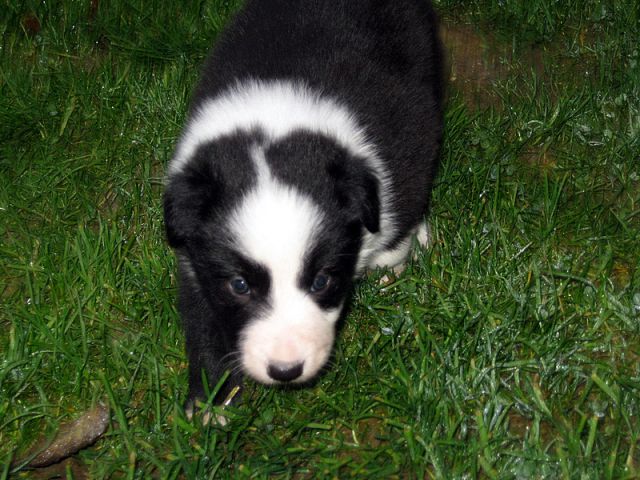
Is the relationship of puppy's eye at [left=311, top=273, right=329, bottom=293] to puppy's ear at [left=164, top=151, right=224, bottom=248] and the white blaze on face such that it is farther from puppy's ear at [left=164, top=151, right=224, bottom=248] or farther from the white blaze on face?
puppy's ear at [left=164, top=151, right=224, bottom=248]

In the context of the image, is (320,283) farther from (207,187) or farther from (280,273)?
(207,187)

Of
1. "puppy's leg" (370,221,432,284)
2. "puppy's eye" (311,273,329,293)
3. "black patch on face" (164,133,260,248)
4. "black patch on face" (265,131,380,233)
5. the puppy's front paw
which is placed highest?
"black patch on face" (265,131,380,233)

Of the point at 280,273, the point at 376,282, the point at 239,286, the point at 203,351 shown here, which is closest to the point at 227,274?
the point at 239,286

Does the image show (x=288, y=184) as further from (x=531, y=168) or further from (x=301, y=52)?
(x=531, y=168)

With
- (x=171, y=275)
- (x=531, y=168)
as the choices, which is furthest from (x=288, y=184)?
(x=531, y=168)

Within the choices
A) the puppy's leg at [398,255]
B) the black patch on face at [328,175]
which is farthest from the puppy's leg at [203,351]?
the puppy's leg at [398,255]

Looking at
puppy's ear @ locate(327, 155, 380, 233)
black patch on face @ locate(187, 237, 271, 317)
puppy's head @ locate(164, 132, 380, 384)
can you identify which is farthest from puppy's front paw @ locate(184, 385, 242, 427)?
puppy's ear @ locate(327, 155, 380, 233)

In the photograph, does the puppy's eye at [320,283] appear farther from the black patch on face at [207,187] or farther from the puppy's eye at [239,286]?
the black patch on face at [207,187]

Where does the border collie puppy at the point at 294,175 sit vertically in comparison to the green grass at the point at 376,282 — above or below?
above
